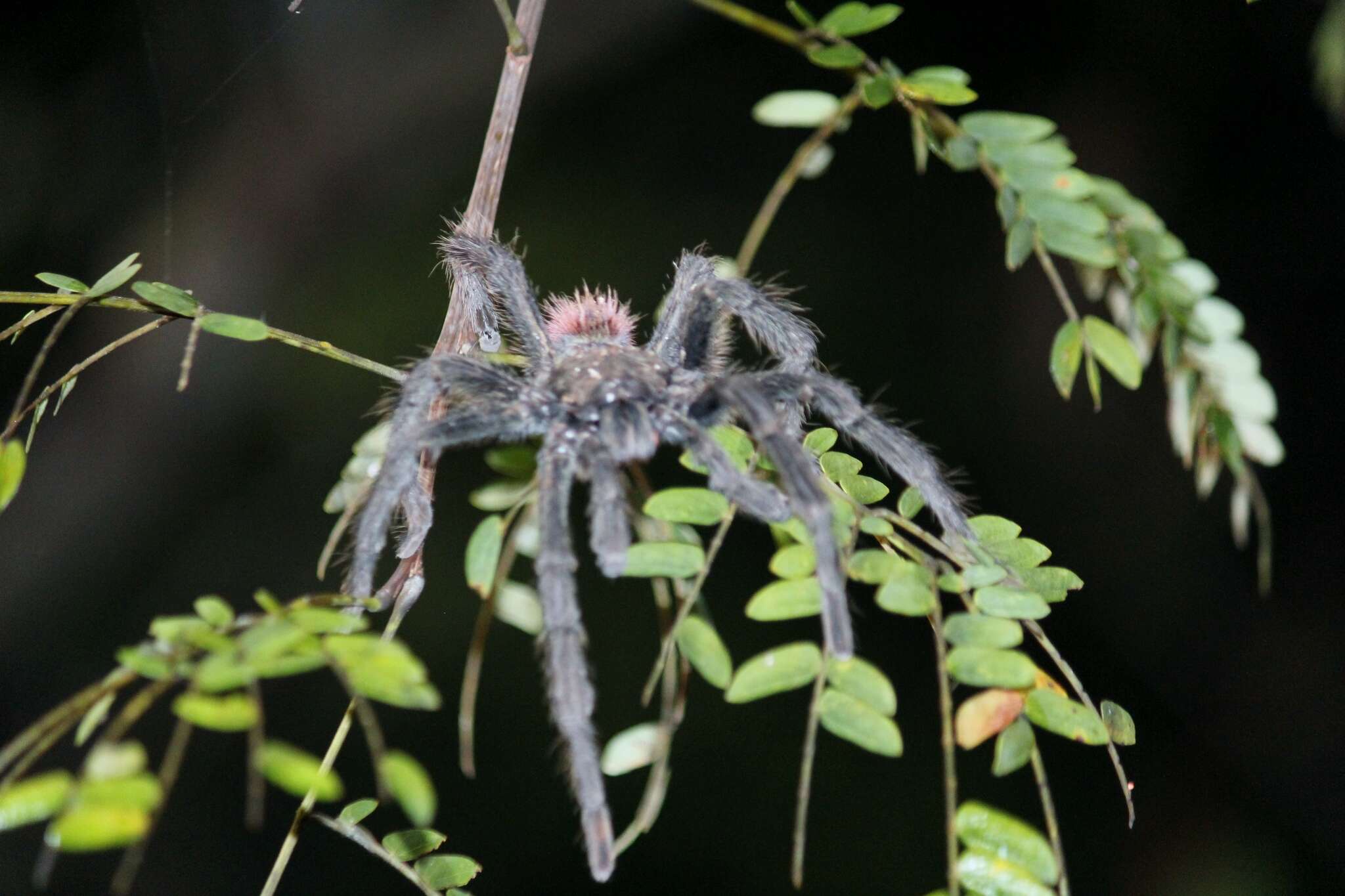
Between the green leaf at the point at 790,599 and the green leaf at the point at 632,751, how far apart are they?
0.99ft

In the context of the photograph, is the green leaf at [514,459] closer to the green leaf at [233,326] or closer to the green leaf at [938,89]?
the green leaf at [233,326]

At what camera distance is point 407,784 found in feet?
3.69

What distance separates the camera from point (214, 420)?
5.03 meters

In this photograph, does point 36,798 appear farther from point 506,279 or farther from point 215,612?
point 506,279

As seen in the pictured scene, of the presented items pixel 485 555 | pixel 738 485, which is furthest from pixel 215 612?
pixel 738 485

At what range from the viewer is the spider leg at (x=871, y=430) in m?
2.10

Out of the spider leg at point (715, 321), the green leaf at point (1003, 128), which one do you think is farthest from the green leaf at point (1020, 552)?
the green leaf at point (1003, 128)

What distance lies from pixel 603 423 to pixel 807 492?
0.58 m

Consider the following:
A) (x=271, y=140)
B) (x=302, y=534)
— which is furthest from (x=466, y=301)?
(x=302, y=534)

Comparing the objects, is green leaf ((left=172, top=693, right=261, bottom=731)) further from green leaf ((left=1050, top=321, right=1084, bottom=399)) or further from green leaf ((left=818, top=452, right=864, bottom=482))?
green leaf ((left=1050, top=321, right=1084, bottom=399))

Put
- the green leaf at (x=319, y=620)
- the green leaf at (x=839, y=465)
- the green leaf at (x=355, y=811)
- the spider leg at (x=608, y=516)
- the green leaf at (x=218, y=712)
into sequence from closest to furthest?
the green leaf at (x=218, y=712), the green leaf at (x=319, y=620), the green leaf at (x=355, y=811), the spider leg at (x=608, y=516), the green leaf at (x=839, y=465)

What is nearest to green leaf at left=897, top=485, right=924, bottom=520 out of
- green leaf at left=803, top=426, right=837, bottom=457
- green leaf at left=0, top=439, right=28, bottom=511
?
green leaf at left=803, top=426, right=837, bottom=457

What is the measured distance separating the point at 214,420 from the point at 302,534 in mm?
813

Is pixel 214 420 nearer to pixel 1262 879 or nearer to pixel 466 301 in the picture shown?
pixel 466 301
